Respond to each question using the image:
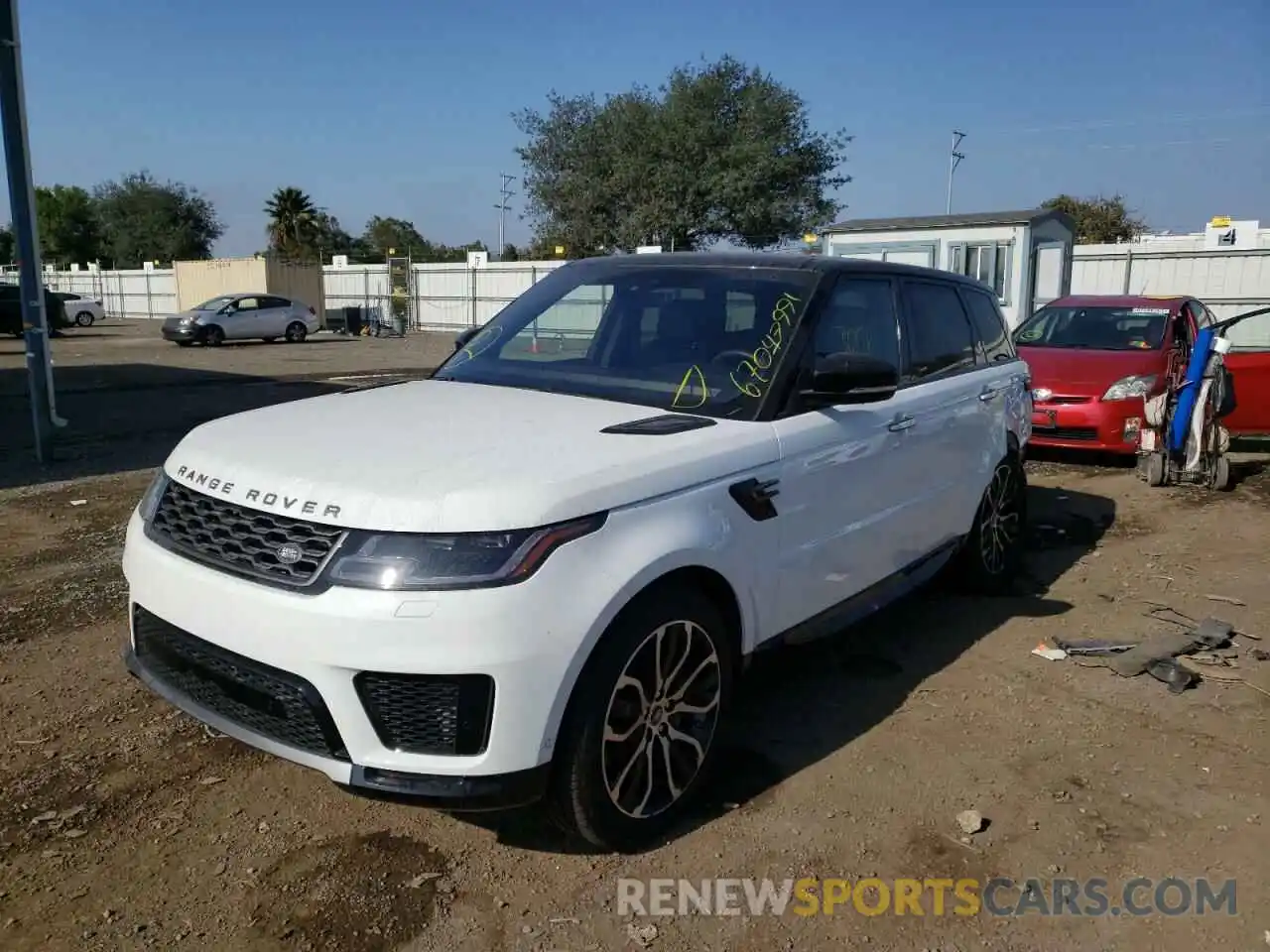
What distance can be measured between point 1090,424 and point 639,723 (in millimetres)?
7706

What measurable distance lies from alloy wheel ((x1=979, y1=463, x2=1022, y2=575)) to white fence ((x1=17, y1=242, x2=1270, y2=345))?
2.58 meters

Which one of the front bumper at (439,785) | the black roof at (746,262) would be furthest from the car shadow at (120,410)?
the front bumper at (439,785)

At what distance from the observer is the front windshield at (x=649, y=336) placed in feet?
12.2

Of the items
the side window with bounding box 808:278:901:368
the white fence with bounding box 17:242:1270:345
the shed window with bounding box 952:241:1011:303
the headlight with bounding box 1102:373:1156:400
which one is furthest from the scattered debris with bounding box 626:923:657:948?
the shed window with bounding box 952:241:1011:303

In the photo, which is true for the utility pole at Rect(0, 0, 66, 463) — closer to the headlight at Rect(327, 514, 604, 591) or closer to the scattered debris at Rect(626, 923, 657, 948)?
the headlight at Rect(327, 514, 604, 591)

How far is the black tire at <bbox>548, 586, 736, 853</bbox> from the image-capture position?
109 inches

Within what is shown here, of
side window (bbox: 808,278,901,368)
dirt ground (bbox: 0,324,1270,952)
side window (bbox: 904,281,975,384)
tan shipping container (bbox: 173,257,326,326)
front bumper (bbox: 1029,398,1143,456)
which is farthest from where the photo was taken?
tan shipping container (bbox: 173,257,326,326)

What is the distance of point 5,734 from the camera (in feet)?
12.4

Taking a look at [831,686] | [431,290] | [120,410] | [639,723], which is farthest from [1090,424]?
[431,290]

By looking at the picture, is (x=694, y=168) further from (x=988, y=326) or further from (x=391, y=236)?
(x=391, y=236)

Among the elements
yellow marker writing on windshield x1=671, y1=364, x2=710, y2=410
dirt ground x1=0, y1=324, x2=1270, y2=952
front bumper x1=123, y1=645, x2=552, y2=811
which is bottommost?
dirt ground x1=0, y1=324, x2=1270, y2=952

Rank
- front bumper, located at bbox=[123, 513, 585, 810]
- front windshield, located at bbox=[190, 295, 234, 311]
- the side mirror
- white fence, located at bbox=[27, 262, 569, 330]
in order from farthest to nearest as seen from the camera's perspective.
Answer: white fence, located at bbox=[27, 262, 569, 330], front windshield, located at bbox=[190, 295, 234, 311], the side mirror, front bumper, located at bbox=[123, 513, 585, 810]

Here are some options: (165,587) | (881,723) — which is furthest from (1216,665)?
(165,587)

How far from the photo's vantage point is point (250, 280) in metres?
36.4
